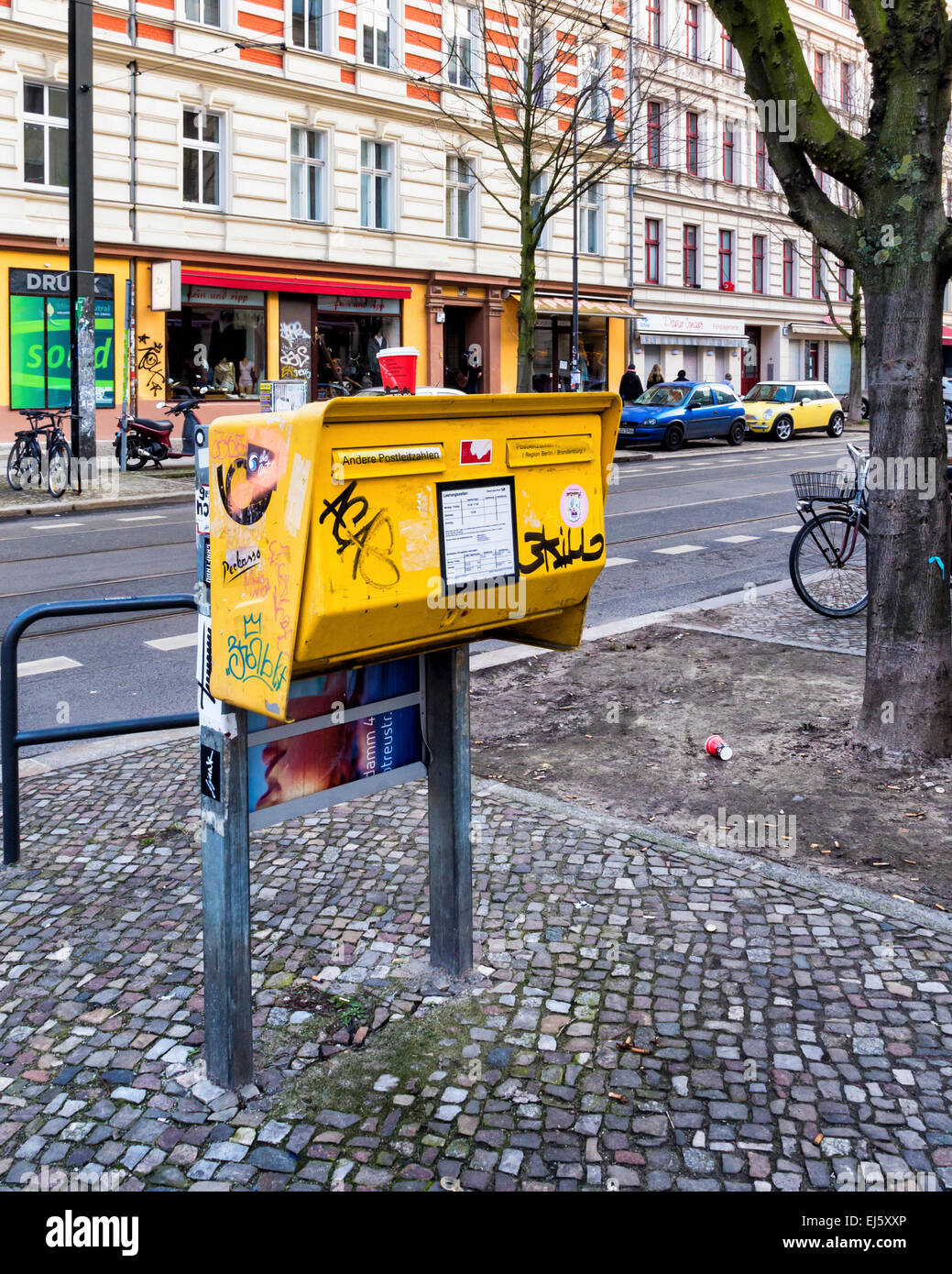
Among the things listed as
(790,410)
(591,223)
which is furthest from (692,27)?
(790,410)

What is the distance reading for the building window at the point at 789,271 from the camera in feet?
151

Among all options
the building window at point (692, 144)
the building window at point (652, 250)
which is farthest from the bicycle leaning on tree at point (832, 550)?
the building window at point (692, 144)

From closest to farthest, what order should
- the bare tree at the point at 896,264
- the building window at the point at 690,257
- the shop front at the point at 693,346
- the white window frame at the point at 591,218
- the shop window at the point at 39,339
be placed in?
the bare tree at the point at 896,264, the shop window at the point at 39,339, the white window frame at the point at 591,218, the shop front at the point at 693,346, the building window at the point at 690,257

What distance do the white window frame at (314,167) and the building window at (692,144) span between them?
16644 millimetres

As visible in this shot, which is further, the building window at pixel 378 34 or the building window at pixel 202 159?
the building window at pixel 378 34

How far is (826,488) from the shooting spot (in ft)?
31.2

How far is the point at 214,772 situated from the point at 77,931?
1.33 meters

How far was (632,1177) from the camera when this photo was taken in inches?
114

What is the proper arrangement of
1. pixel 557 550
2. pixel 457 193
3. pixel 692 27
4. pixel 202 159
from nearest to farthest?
pixel 557 550 < pixel 202 159 < pixel 457 193 < pixel 692 27

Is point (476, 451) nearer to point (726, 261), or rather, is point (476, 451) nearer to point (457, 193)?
point (457, 193)

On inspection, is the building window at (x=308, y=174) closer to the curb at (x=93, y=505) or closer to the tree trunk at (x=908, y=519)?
the curb at (x=93, y=505)

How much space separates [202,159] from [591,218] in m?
14.0

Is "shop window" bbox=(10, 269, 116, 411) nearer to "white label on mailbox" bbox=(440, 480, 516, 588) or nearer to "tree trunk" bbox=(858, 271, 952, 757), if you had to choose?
"tree trunk" bbox=(858, 271, 952, 757)

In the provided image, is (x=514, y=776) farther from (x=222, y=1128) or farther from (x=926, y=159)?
(x=926, y=159)
